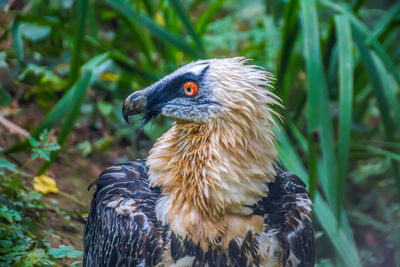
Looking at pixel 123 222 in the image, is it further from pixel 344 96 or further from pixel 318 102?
pixel 344 96

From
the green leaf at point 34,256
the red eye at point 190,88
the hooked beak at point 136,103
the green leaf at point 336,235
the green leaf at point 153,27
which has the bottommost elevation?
the green leaf at point 336,235

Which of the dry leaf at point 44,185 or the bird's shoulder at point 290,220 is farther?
the dry leaf at point 44,185

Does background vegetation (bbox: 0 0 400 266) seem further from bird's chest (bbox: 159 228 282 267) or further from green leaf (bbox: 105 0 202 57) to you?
bird's chest (bbox: 159 228 282 267)

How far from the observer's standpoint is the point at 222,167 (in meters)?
2.67

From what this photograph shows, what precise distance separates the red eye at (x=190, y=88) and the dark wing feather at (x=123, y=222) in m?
0.57

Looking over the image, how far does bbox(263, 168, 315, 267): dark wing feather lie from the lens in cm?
274

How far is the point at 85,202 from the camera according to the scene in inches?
172

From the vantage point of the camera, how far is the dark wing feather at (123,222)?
269cm

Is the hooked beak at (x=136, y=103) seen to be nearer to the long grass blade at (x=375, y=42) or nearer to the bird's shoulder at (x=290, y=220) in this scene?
the bird's shoulder at (x=290, y=220)

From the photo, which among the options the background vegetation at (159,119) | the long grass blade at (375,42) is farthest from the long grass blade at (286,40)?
the long grass blade at (375,42)

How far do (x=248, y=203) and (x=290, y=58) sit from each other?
2.65 m

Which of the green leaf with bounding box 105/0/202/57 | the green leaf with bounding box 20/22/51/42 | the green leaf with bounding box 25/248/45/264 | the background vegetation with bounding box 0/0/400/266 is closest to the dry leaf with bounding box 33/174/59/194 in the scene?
the background vegetation with bounding box 0/0/400/266

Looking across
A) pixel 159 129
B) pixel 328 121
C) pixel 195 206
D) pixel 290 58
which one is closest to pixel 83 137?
pixel 159 129

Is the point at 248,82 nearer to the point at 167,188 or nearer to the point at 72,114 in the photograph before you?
the point at 167,188
